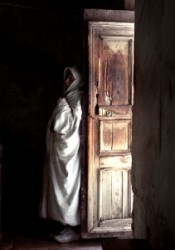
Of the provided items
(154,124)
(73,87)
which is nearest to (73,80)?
(73,87)

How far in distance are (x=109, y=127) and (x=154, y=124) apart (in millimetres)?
2321

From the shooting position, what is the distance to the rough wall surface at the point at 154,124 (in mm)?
1221

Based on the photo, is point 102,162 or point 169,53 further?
point 102,162

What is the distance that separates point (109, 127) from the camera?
147 inches

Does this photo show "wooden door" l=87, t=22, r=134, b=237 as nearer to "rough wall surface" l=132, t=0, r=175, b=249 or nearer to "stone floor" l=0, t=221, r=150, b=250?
"stone floor" l=0, t=221, r=150, b=250

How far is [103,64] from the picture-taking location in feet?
12.1

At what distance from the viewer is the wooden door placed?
365 cm

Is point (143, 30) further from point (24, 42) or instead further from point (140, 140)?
point (24, 42)

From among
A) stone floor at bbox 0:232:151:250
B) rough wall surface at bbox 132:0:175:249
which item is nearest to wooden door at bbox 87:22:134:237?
stone floor at bbox 0:232:151:250

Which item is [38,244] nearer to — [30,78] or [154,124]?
[30,78]

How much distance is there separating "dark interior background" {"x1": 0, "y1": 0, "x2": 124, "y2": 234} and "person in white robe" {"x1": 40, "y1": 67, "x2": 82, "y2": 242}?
769 mm

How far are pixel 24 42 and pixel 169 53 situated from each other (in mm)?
3520

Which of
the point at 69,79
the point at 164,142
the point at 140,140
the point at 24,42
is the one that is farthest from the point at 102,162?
the point at 164,142

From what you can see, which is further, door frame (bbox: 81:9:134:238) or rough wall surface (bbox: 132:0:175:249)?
door frame (bbox: 81:9:134:238)
